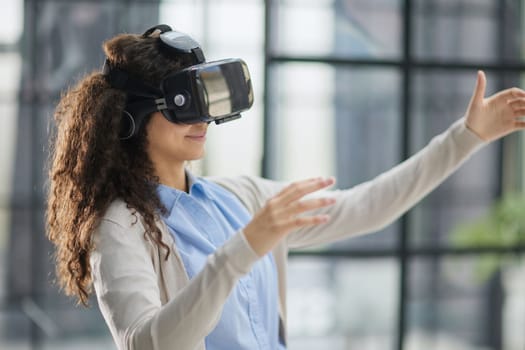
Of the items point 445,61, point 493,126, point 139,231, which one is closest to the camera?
point 139,231

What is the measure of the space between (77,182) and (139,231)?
18 cm

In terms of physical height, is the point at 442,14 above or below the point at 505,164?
above

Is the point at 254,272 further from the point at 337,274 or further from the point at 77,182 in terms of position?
the point at 337,274

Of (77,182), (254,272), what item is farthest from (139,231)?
(254,272)

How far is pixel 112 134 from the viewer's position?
1.59m

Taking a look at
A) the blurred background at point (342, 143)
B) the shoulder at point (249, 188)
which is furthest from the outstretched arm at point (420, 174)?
the blurred background at point (342, 143)

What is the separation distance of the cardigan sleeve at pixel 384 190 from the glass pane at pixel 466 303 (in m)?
1.44

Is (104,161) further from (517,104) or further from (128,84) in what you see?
(517,104)

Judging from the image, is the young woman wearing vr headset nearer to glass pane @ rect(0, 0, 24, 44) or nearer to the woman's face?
the woman's face

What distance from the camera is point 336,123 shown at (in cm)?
321

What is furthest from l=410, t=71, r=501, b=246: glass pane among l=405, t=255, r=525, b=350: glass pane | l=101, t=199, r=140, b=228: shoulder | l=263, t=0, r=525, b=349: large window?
l=101, t=199, r=140, b=228: shoulder

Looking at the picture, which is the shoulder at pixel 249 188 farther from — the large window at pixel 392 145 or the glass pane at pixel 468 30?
the glass pane at pixel 468 30

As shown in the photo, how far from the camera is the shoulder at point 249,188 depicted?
181 cm

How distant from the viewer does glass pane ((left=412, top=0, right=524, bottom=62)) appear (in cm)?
324
